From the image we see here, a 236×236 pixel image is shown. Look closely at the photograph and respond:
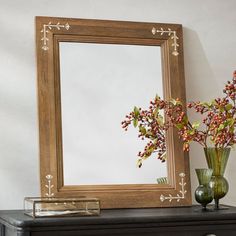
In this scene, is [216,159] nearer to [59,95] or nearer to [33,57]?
[59,95]

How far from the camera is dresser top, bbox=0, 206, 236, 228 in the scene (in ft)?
7.18

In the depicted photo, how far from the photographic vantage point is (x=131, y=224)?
7.50 ft

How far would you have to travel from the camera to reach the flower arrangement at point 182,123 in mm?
2713

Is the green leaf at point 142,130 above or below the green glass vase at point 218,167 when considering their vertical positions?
above

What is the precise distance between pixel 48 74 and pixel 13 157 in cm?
41

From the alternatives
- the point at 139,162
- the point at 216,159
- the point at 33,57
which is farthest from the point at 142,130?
the point at 33,57

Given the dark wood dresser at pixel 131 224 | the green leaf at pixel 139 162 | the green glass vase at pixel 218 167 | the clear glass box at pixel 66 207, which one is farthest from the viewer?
the green leaf at pixel 139 162

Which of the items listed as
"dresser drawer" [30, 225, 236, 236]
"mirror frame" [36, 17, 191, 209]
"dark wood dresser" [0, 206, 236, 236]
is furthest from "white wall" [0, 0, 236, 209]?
"dresser drawer" [30, 225, 236, 236]

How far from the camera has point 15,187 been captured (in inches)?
106

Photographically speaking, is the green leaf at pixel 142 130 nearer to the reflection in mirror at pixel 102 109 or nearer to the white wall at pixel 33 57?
the reflection in mirror at pixel 102 109

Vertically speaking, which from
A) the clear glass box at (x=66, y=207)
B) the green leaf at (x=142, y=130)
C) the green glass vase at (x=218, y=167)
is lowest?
the clear glass box at (x=66, y=207)

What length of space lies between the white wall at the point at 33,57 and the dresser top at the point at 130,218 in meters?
0.23

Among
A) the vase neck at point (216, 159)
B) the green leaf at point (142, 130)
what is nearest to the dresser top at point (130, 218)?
the vase neck at point (216, 159)

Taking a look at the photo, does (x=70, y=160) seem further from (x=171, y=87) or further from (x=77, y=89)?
(x=171, y=87)
